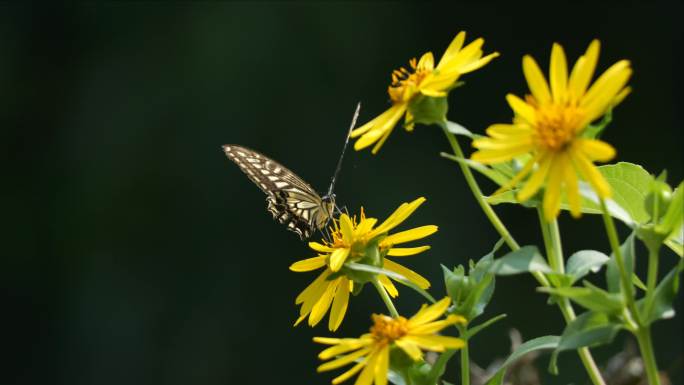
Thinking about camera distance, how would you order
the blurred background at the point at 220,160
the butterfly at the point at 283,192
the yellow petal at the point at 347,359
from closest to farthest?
the yellow petal at the point at 347,359, the butterfly at the point at 283,192, the blurred background at the point at 220,160

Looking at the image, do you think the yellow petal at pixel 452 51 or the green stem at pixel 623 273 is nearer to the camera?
the green stem at pixel 623 273

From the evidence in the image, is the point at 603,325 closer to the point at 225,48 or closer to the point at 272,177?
the point at 272,177

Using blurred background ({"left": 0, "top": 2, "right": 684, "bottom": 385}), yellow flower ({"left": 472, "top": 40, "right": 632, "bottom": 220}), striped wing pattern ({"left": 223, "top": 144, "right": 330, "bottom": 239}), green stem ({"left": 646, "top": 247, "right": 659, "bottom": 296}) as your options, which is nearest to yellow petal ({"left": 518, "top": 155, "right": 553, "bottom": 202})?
yellow flower ({"left": 472, "top": 40, "right": 632, "bottom": 220})

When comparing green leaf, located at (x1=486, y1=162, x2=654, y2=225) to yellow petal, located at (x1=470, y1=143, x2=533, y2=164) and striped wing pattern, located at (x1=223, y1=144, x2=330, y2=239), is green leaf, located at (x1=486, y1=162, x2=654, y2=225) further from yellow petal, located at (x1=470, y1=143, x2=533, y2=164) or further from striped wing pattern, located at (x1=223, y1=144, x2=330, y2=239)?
striped wing pattern, located at (x1=223, y1=144, x2=330, y2=239)

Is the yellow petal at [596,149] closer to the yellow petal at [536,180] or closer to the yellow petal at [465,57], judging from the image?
the yellow petal at [536,180]

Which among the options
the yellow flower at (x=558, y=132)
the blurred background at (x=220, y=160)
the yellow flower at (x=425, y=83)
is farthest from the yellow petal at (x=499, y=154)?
the blurred background at (x=220, y=160)

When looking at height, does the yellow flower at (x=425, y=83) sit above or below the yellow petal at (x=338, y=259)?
above

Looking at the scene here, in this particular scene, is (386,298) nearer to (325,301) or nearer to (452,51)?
Answer: (325,301)
